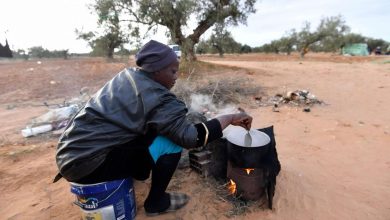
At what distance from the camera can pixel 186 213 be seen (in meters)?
2.25

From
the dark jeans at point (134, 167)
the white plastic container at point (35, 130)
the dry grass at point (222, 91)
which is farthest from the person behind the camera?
the dry grass at point (222, 91)

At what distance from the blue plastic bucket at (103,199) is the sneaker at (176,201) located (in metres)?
0.33

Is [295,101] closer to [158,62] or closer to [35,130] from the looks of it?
[158,62]

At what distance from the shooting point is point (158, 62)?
1.88 m

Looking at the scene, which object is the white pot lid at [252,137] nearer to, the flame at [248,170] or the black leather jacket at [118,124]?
the flame at [248,170]

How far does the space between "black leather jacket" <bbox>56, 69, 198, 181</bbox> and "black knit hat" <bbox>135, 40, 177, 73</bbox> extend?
0.14m

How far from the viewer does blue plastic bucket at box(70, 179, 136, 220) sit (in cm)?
186

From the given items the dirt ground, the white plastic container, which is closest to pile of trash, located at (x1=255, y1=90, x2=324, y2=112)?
the dirt ground

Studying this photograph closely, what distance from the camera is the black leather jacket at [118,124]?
1730mm

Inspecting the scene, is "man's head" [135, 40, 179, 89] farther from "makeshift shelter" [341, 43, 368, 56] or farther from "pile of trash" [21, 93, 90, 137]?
"makeshift shelter" [341, 43, 368, 56]

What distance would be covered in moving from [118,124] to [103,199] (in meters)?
0.54

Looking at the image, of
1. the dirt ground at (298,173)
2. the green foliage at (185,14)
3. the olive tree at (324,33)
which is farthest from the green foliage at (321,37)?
the dirt ground at (298,173)

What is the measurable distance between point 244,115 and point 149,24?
11362 millimetres

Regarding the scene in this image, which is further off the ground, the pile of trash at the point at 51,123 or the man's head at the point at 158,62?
the man's head at the point at 158,62
